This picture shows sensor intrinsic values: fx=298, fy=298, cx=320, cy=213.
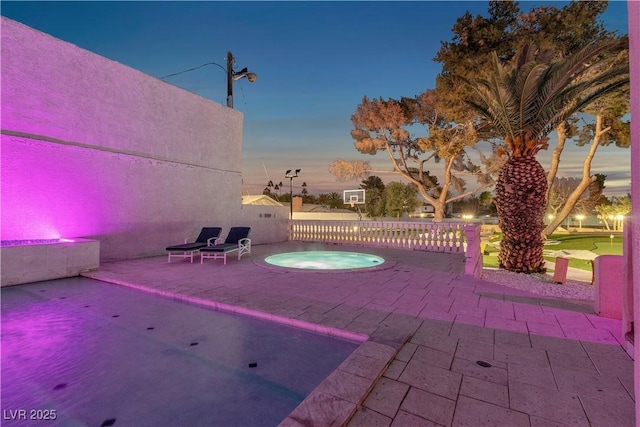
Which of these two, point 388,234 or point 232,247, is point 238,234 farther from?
point 388,234

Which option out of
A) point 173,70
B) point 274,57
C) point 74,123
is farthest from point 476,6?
point 74,123

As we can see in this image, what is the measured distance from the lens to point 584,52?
6422 mm

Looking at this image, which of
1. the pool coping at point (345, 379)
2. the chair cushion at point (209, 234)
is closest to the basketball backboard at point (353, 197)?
the chair cushion at point (209, 234)

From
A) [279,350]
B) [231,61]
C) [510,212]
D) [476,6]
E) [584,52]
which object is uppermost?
[476,6]

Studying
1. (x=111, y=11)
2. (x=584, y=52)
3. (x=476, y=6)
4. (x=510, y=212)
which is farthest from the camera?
(x=476, y=6)

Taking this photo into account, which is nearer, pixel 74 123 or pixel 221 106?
pixel 74 123

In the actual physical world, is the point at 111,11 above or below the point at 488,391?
above

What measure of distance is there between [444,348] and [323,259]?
714 centimetres

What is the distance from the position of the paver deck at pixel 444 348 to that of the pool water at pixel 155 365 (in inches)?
13.6

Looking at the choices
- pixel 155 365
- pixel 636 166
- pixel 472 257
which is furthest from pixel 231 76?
pixel 636 166

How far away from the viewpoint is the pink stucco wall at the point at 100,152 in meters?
6.76

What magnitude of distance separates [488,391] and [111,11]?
13.8 m

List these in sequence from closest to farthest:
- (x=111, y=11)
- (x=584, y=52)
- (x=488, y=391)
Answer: (x=488, y=391), (x=584, y=52), (x=111, y=11)

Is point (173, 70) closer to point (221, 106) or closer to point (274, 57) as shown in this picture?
point (221, 106)
